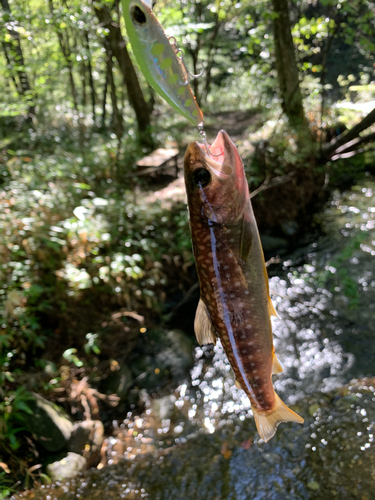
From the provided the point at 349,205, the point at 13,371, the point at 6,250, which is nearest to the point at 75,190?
the point at 6,250

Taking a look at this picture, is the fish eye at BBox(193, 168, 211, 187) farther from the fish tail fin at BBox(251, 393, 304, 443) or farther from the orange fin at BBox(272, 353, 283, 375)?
the fish tail fin at BBox(251, 393, 304, 443)

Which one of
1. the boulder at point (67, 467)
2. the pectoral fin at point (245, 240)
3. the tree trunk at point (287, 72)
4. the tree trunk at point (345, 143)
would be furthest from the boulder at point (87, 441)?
the tree trunk at point (287, 72)

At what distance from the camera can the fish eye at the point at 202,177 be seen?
3.70 ft

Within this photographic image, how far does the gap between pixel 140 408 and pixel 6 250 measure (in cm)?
300

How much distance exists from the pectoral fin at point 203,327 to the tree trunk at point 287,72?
26.0 feet

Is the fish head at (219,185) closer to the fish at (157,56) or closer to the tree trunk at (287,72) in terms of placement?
the fish at (157,56)

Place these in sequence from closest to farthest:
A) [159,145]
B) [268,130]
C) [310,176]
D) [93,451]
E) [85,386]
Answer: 1. [93,451]
2. [85,386]
3. [310,176]
4. [268,130]
5. [159,145]

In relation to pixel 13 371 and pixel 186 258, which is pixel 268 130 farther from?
pixel 13 371

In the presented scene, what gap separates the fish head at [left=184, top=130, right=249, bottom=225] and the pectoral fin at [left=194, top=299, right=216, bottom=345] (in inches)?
14.7

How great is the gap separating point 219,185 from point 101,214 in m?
5.01

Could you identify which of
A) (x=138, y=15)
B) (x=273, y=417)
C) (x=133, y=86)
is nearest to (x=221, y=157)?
(x=138, y=15)

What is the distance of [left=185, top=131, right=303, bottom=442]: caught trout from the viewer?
1.15 metres

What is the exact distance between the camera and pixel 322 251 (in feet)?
22.8

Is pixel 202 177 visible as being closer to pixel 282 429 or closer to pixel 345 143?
pixel 282 429
